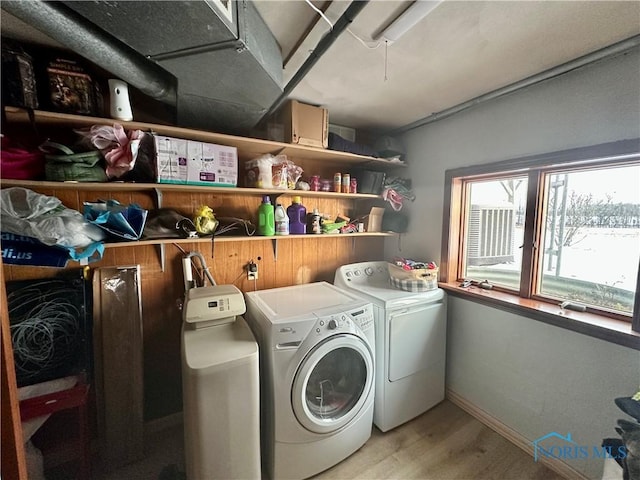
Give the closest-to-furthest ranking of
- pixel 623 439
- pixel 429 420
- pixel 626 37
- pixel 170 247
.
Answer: pixel 623 439 → pixel 626 37 → pixel 170 247 → pixel 429 420

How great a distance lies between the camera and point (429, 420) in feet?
5.93

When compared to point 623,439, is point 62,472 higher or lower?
lower

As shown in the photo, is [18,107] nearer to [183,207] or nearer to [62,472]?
[183,207]

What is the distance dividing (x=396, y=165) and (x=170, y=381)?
8.20 ft

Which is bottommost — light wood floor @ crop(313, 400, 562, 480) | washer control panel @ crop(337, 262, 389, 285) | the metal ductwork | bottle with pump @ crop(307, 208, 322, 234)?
light wood floor @ crop(313, 400, 562, 480)

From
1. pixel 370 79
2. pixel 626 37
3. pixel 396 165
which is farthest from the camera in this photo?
pixel 396 165

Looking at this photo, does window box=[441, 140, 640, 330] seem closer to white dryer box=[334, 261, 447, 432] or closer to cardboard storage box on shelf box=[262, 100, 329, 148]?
white dryer box=[334, 261, 447, 432]

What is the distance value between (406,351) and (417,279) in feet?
1.70

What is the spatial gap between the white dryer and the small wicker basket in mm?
46

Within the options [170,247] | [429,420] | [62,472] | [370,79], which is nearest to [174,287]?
[170,247]

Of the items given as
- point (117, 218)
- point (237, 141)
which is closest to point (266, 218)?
point (237, 141)

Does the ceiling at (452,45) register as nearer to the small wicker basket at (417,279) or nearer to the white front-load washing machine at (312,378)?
the small wicker basket at (417,279)

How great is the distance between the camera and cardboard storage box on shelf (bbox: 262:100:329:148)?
1.72 meters

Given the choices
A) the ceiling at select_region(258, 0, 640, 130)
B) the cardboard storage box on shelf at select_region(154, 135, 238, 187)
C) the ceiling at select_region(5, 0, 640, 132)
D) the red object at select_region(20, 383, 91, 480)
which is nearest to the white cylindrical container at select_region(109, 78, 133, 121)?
the cardboard storage box on shelf at select_region(154, 135, 238, 187)
